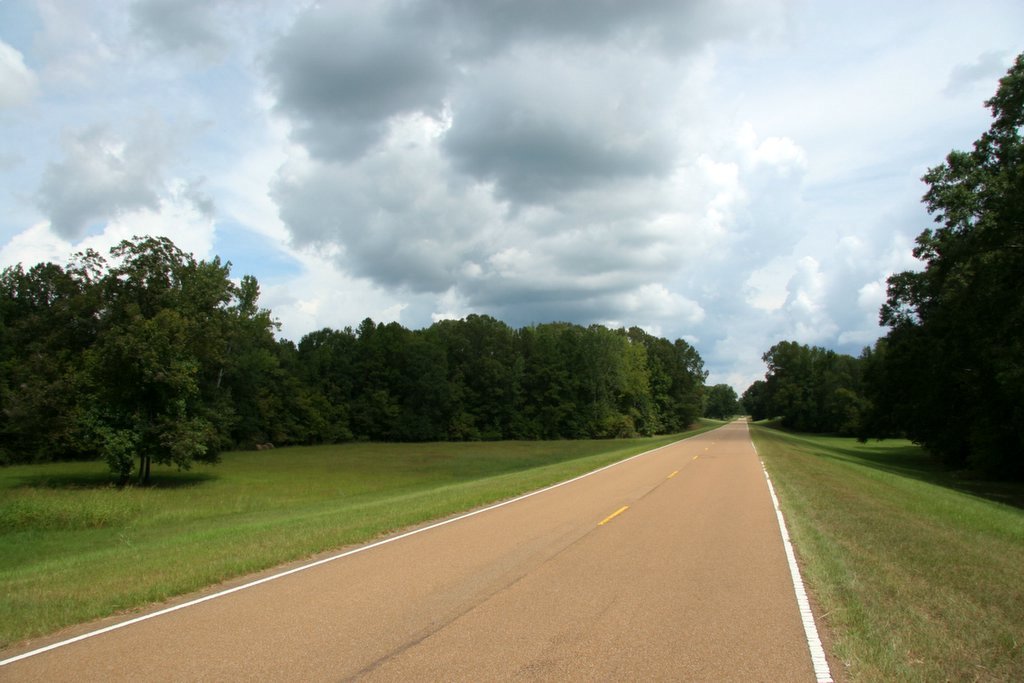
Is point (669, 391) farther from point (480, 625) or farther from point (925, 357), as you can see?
point (480, 625)

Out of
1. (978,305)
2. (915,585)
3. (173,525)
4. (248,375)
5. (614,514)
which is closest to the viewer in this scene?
(915,585)

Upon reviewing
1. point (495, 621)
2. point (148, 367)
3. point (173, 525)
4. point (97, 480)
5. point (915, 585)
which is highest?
point (148, 367)

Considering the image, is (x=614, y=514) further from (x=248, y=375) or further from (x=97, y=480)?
(x=248, y=375)

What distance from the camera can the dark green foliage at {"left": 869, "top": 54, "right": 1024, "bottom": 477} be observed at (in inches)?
960

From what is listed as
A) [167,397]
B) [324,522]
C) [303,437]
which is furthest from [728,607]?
[303,437]

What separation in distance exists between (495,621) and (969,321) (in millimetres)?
31004

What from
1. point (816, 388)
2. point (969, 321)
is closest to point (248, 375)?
point (969, 321)

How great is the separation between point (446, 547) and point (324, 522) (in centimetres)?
484

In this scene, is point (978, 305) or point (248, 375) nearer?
point (978, 305)

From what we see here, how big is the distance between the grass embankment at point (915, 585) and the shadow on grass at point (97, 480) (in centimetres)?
3287

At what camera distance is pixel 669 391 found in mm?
118125

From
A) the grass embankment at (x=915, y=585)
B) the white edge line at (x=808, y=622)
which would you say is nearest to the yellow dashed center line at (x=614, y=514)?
the white edge line at (x=808, y=622)

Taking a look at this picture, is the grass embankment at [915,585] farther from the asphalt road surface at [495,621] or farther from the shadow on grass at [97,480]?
the shadow on grass at [97,480]

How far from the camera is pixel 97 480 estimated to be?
35.9 m
